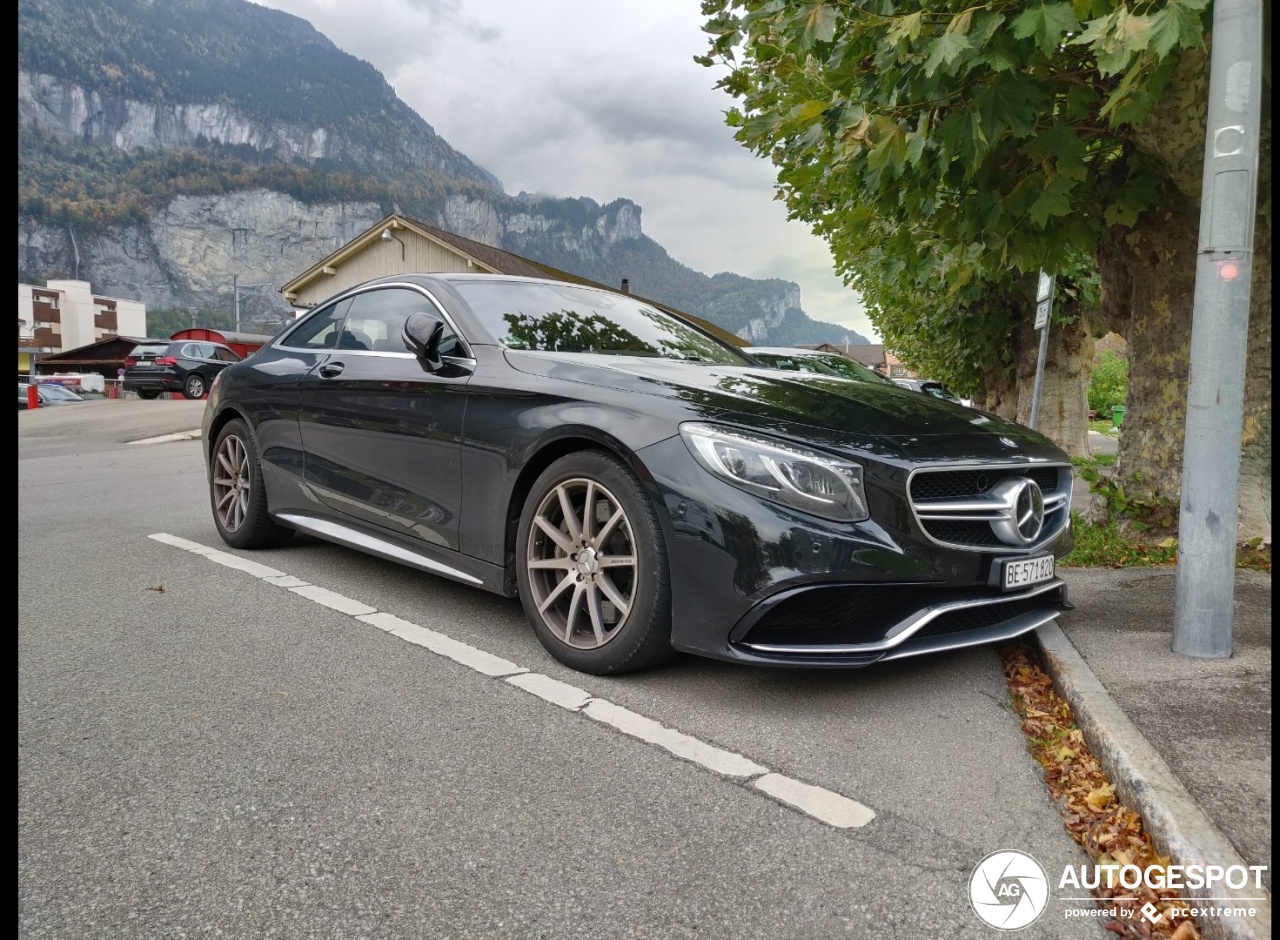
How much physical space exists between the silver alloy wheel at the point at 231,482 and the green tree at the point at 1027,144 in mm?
Result: 3543

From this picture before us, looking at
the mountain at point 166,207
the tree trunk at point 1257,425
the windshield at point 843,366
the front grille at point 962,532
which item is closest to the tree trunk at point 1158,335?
the tree trunk at point 1257,425

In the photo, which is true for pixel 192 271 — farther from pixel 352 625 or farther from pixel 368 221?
pixel 352 625

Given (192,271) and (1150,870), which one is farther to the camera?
(192,271)

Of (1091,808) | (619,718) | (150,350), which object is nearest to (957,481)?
(1091,808)

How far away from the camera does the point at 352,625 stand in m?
4.16

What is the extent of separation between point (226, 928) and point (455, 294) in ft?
9.98

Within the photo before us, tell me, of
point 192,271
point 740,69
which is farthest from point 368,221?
point 740,69

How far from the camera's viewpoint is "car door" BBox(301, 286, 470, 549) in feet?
13.3

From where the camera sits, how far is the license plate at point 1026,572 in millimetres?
3240

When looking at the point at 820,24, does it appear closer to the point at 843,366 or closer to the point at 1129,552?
the point at 1129,552

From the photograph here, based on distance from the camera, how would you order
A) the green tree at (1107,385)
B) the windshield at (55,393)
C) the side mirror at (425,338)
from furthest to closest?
the windshield at (55,393)
the green tree at (1107,385)
the side mirror at (425,338)

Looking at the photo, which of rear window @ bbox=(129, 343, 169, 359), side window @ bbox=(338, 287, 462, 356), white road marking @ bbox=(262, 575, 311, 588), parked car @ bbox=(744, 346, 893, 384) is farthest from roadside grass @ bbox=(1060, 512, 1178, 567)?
rear window @ bbox=(129, 343, 169, 359)

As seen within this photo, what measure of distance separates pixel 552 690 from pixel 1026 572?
1.74 meters

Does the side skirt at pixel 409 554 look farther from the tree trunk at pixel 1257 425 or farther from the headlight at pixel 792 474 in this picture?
the tree trunk at pixel 1257 425
